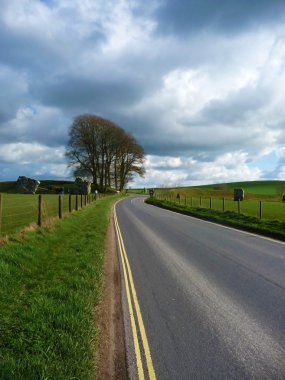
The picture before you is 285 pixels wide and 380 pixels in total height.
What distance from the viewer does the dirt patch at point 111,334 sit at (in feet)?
15.8

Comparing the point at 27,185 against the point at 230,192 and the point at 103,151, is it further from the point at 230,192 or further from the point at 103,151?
the point at 230,192

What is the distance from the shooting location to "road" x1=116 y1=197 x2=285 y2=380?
484 cm

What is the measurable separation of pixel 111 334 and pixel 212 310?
74.4 inches

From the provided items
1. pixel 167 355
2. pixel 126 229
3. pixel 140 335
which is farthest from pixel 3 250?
pixel 126 229

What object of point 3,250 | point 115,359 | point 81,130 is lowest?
point 115,359

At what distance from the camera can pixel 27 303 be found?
678cm

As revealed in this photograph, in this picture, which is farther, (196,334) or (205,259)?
(205,259)

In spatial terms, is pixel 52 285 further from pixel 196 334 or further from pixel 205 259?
pixel 205 259

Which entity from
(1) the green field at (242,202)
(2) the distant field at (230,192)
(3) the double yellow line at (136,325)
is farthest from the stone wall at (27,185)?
(3) the double yellow line at (136,325)

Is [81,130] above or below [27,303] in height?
above

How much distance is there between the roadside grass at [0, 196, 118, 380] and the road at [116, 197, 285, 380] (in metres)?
0.77

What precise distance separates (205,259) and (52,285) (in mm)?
5080

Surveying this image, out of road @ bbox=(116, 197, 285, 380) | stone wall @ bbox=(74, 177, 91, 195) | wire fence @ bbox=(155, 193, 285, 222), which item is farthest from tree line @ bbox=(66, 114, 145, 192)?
road @ bbox=(116, 197, 285, 380)

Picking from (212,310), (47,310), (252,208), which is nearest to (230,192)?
(252,208)
